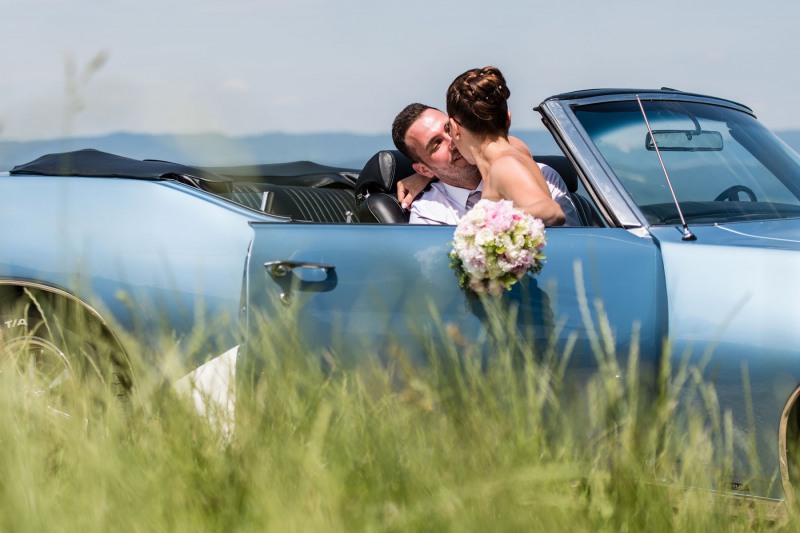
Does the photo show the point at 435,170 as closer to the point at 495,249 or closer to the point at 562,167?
the point at 562,167

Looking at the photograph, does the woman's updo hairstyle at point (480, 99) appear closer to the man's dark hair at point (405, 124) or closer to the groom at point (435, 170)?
the groom at point (435, 170)

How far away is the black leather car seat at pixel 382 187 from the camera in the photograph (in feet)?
14.1

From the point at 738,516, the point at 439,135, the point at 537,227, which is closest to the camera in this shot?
the point at 738,516

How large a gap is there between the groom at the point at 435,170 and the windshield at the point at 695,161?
0.57 m

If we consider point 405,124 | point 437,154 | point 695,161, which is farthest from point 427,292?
point 405,124

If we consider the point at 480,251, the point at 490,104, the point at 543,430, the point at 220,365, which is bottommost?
the point at 220,365

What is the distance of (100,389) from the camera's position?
2713 mm

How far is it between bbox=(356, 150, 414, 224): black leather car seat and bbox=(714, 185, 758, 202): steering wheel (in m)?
1.31

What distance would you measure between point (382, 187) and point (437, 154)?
1.14 feet

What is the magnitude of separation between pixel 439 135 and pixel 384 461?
2.20 meters

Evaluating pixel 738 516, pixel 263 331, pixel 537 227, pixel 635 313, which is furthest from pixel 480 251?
pixel 738 516

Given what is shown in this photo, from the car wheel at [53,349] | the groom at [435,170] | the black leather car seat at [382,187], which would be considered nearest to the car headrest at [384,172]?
the black leather car seat at [382,187]

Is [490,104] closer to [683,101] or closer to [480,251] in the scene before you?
[683,101]

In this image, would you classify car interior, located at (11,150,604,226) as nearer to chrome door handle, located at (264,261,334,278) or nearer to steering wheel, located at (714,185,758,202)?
chrome door handle, located at (264,261,334,278)
